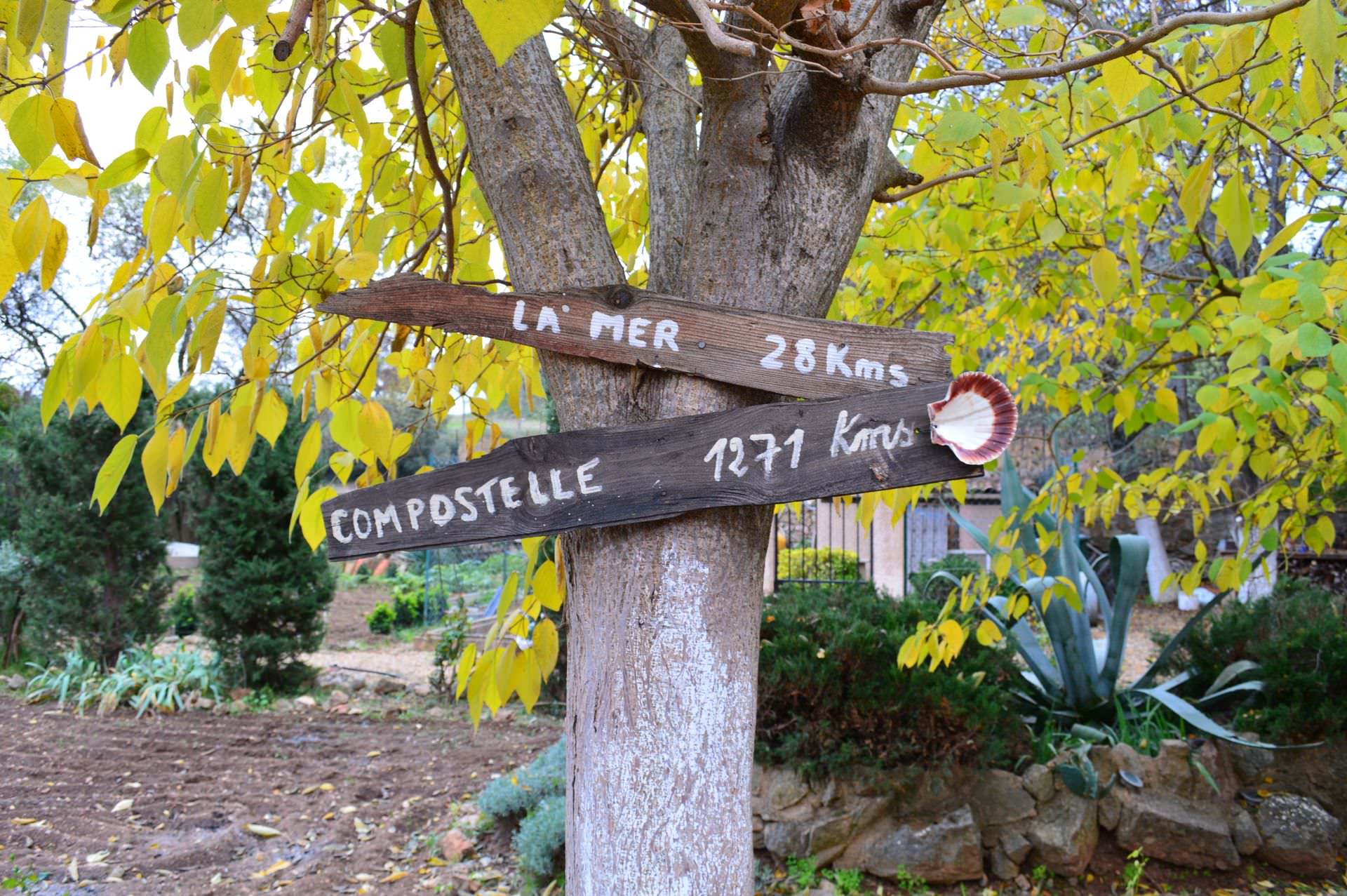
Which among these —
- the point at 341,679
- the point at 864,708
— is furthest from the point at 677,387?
the point at 341,679

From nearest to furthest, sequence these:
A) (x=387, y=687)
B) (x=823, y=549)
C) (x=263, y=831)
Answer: (x=263, y=831) → (x=387, y=687) → (x=823, y=549)

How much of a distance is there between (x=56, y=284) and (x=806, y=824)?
14800 mm

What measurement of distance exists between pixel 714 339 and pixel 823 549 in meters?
10.7

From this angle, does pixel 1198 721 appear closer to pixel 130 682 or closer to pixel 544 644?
pixel 544 644

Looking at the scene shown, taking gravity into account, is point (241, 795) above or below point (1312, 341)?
below

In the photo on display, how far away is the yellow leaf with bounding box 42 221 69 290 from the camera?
124 centimetres

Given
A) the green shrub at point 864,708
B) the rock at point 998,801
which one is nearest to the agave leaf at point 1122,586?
the green shrub at point 864,708

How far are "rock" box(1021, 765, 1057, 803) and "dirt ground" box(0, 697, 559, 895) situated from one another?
2.18 m

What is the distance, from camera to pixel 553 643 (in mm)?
1698

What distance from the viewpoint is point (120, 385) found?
4.44 ft

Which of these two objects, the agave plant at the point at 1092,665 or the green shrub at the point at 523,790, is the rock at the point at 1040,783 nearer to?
the agave plant at the point at 1092,665

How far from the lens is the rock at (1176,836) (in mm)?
3680

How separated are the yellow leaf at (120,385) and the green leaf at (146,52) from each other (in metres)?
0.44

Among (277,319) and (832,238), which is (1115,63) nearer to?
(832,238)
